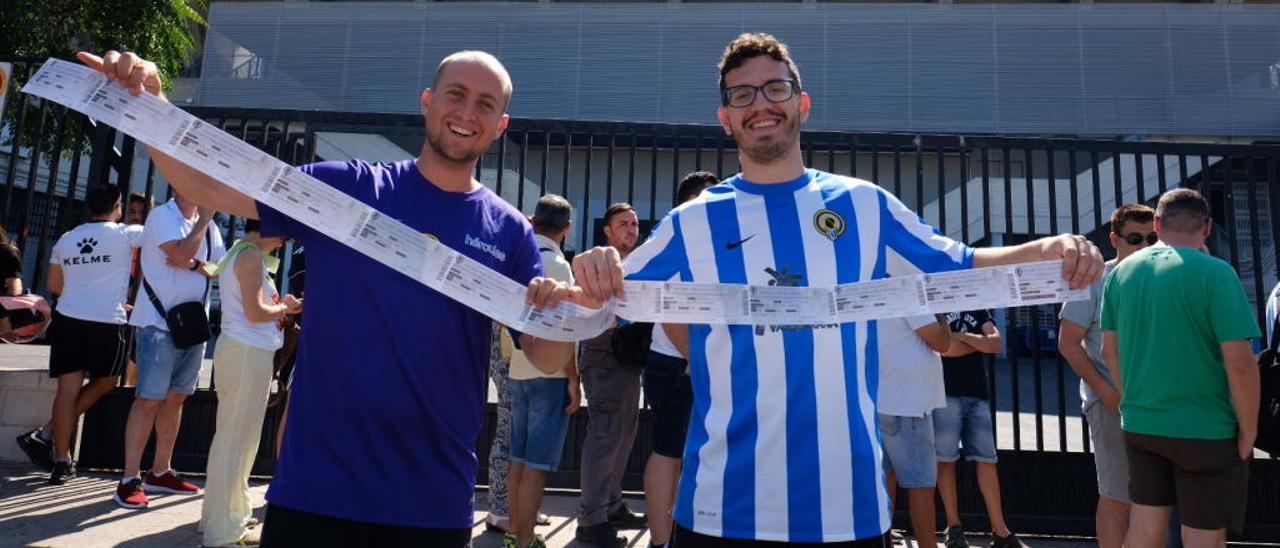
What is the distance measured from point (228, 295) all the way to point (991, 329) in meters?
4.44

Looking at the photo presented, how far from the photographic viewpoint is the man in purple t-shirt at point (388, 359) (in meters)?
1.97

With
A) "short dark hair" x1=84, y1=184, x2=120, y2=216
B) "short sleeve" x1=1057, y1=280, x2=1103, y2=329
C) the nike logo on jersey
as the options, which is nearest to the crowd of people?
the nike logo on jersey

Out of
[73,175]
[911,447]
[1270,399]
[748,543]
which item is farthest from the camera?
[73,175]

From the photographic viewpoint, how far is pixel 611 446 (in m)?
4.79

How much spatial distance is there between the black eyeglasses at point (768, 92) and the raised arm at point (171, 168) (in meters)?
1.35

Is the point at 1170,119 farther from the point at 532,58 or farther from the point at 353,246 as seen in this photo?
the point at 353,246

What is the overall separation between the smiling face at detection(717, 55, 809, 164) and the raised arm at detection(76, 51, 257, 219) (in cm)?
135

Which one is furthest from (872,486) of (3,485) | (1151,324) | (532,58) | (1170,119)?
(1170,119)

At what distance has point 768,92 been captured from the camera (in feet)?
6.92

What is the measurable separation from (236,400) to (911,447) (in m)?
3.74

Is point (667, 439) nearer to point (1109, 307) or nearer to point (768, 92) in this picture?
point (1109, 307)

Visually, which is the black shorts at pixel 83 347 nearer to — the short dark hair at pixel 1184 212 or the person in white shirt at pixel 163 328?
the person in white shirt at pixel 163 328

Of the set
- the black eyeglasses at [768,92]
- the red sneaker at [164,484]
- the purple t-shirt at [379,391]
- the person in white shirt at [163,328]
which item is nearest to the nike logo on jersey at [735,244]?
the black eyeglasses at [768,92]

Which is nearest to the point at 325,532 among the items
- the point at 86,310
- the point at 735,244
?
the point at 735,244
